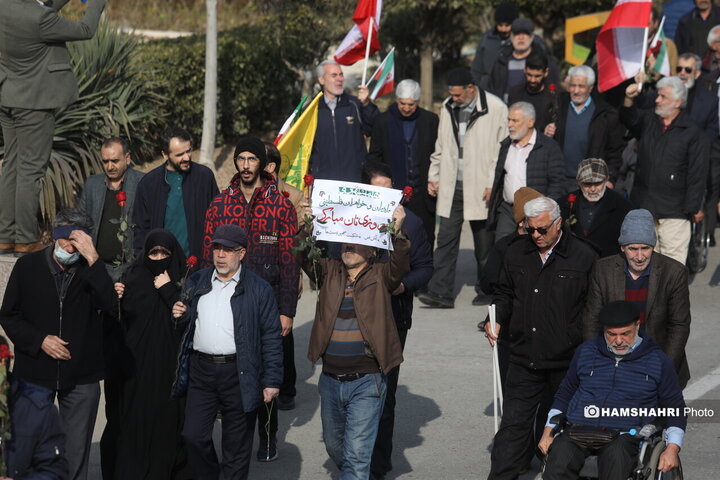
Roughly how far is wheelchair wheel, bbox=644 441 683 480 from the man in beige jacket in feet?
18.1

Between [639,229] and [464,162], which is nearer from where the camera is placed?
[639,229]

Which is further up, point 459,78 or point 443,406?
point 459,78

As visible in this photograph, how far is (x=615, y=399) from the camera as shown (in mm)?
7207

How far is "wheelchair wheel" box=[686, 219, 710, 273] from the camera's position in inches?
531

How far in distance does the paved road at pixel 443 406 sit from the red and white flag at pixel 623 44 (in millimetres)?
2397

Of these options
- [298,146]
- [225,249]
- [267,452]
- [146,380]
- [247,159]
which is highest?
[298,146]

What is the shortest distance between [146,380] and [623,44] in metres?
6.74

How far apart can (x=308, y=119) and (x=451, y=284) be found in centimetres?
219

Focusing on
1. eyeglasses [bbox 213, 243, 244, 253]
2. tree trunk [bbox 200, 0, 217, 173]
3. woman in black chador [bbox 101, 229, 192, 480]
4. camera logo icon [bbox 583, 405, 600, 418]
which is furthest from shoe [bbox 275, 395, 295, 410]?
tree trunk [bbox 200, 0, 217, 173]

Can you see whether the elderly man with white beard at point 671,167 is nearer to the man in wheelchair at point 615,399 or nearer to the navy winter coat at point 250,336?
the man in wheelchair at point 615,399

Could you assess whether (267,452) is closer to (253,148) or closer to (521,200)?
(253,148)

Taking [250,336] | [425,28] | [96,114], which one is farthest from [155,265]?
[425,28]

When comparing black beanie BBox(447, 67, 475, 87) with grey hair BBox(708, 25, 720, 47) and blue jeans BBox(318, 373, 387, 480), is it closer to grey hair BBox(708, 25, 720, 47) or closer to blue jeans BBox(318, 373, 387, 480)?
grey hair BBox(708, 25, 720, 47)

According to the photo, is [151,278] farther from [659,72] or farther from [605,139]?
[659,72]
